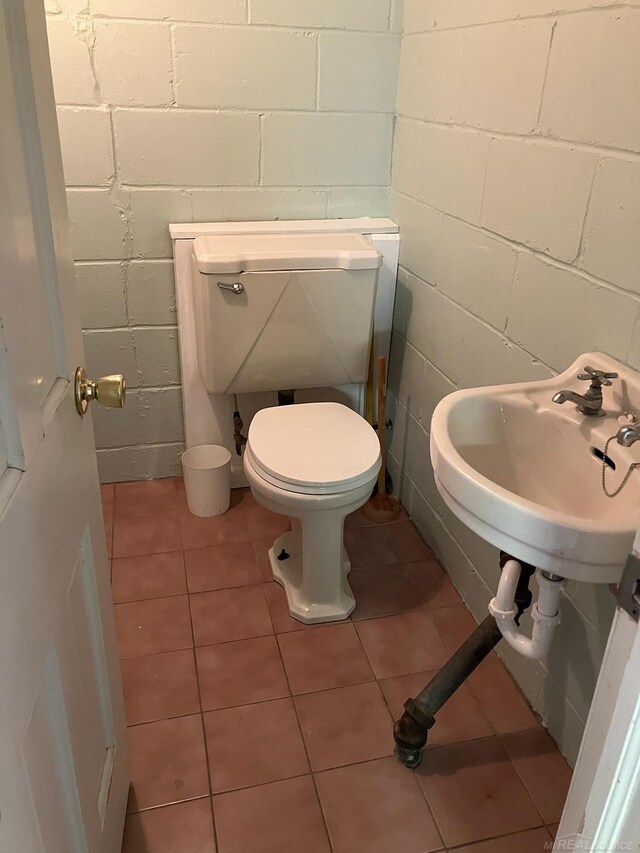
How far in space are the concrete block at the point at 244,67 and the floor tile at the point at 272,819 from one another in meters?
1.87

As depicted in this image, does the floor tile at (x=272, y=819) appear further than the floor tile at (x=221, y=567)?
No

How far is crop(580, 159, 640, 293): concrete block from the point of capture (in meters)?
1.19

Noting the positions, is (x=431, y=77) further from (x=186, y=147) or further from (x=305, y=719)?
(x=305, y=719)

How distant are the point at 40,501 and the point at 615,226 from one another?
3.56 ft

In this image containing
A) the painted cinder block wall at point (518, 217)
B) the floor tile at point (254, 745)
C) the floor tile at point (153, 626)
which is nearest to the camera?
the painted cinder block wall at point (518, 217)

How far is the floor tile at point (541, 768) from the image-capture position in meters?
1.43

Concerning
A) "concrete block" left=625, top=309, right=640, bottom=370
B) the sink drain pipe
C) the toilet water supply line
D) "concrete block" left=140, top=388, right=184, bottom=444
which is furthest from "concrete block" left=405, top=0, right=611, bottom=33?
"concrete block" left=140, top=388, right=184, bottom=444

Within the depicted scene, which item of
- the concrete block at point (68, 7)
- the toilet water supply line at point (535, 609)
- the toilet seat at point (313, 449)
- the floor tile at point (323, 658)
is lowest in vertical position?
the floor tile at point (323, 658)

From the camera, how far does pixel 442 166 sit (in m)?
1.89

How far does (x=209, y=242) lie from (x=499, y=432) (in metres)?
1.16

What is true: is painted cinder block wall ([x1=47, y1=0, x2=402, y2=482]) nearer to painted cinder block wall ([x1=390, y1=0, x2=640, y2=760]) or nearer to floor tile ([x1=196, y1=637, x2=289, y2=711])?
painted cinder block wall ([x1=390, y1=0, x2=640, y2=760])

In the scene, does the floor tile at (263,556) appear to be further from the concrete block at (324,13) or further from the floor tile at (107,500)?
the concrete block at (324,13)

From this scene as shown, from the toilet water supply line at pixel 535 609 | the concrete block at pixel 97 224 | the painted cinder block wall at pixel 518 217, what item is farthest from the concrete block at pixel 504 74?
the concrete block at pixel 97 224

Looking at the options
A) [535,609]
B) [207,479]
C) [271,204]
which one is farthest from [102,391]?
[271,204]
